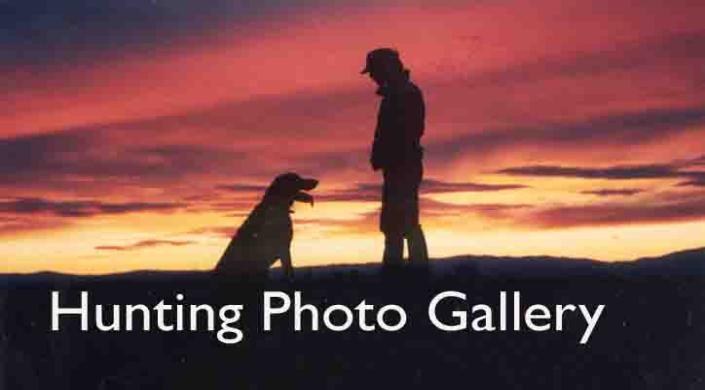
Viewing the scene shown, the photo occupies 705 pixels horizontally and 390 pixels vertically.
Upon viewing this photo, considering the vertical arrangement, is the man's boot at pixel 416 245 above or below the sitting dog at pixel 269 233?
below

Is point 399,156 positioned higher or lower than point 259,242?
higher

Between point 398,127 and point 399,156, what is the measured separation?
27 centimetres

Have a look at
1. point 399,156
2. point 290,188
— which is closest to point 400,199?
point 399,156

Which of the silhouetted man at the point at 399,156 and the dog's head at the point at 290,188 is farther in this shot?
the dog's head at the point at 290,188

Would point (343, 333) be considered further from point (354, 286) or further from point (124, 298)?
point (124, 298)

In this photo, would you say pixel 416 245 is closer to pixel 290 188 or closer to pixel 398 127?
pixel 398 127

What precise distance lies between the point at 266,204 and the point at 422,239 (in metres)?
2.52

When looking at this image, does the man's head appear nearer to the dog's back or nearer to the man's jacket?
the man's jacket

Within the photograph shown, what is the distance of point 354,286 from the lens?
1041 cm

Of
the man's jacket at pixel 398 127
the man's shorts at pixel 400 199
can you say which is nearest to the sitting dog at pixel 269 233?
the man's shorts at pixel 400 199

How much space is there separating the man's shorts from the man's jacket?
0.07 metres

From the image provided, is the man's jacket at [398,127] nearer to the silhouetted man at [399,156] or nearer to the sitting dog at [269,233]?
the silhouetted man at [399,156]

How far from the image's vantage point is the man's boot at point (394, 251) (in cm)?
1032

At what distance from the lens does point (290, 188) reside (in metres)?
12.3
